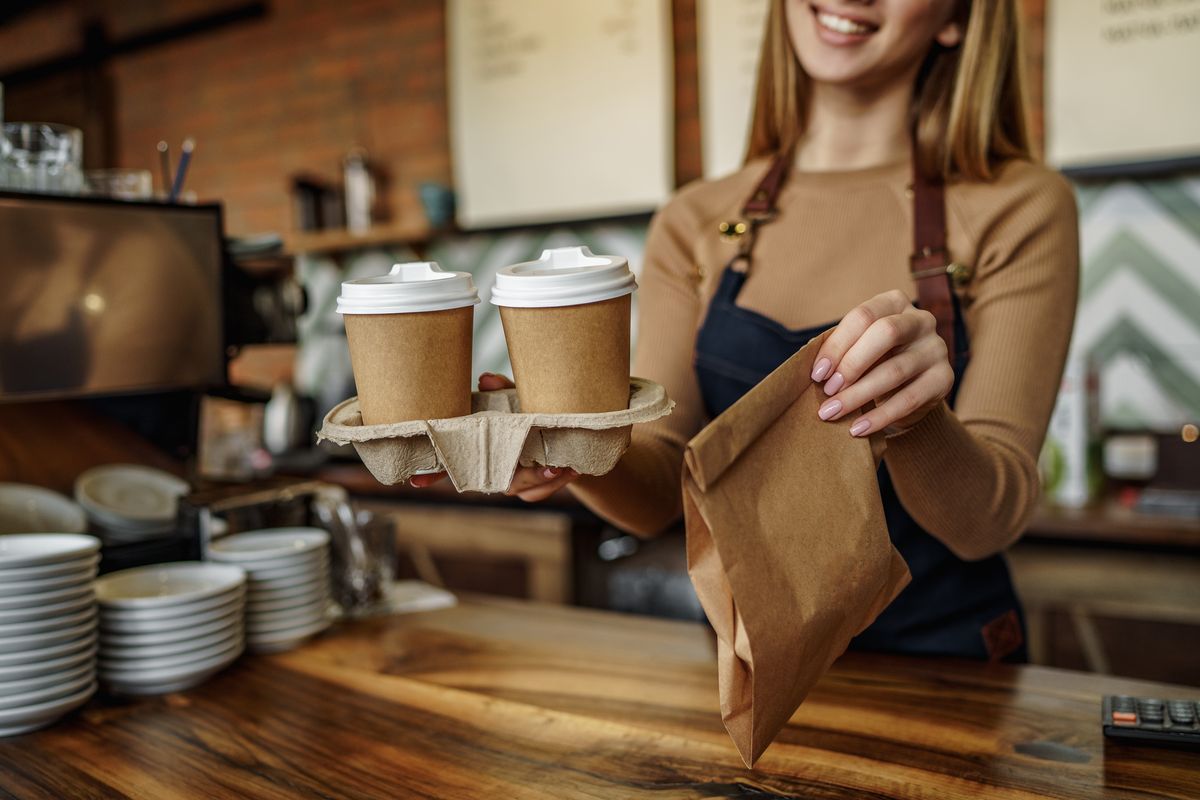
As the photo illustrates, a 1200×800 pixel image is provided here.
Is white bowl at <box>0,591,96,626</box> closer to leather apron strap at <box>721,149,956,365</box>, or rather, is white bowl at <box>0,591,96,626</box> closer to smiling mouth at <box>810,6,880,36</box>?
leather apron strap at <box>721,149,956,365</box>

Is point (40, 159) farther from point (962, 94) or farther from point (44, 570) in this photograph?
point (962, 94)

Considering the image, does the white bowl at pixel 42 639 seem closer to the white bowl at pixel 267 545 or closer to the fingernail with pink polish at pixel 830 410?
the white bowl at pixel 267 545

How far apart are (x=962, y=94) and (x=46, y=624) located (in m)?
1.31

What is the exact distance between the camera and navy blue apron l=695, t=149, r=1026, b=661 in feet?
4.45

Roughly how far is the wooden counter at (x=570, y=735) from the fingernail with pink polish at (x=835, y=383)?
35cm

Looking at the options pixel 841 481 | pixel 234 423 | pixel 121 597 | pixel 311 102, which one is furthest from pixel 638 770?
pixel 311 102

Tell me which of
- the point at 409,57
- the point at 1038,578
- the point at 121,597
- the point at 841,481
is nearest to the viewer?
the point at 841,481

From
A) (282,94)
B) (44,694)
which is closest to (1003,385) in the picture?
(44,694)

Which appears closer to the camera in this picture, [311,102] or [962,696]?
[962,696]

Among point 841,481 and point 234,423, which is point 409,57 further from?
point 841,481

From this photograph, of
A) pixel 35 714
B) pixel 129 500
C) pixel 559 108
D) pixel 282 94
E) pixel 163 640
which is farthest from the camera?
pixel 282 94

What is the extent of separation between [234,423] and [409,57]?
58.9 inches

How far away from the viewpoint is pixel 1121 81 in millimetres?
2377

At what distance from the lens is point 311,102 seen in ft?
12.4
